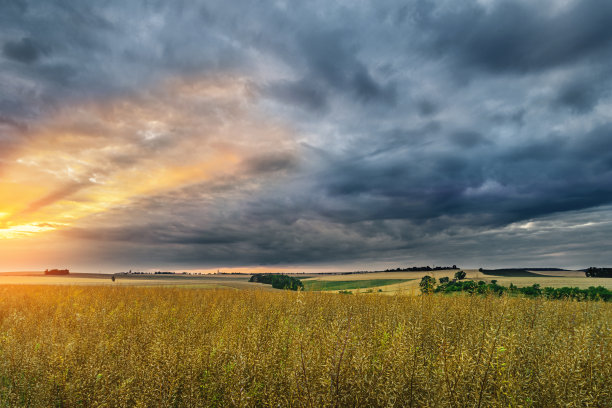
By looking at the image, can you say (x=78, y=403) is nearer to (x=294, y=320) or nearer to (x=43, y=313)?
(x=294, y=320)

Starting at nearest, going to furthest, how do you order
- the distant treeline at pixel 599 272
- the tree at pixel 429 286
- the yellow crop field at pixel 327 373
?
the yellow crop field at pixel 327 373
the tree at pixel 429 286
the distant treeline at pixel 599 272

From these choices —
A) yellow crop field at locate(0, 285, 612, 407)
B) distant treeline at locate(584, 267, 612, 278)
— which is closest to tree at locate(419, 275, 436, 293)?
yellow crop field at locate(0, 285, 612, 407)

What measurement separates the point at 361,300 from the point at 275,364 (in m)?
10.4

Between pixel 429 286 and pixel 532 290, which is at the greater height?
pixel 429 286

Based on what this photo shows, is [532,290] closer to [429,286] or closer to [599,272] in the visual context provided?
[429,286]

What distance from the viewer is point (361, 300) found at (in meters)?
14.6

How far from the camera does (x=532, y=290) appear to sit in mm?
20859

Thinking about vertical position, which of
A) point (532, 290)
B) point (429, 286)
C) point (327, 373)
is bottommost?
point (532, 290)

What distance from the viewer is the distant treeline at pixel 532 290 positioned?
18.2 meters

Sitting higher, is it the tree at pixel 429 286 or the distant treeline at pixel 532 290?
the tree at pixel 429 286

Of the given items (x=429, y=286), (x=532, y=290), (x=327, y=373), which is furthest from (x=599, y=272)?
(x=327, y=373)

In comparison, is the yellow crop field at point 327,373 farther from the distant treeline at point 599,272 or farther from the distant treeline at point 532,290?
the distant treeline at point 599,272

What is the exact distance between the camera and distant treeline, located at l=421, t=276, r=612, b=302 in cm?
1817

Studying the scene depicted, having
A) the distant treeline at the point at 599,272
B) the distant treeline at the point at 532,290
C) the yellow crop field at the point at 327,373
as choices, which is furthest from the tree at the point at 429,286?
the distant treeline at the point at 599,272
